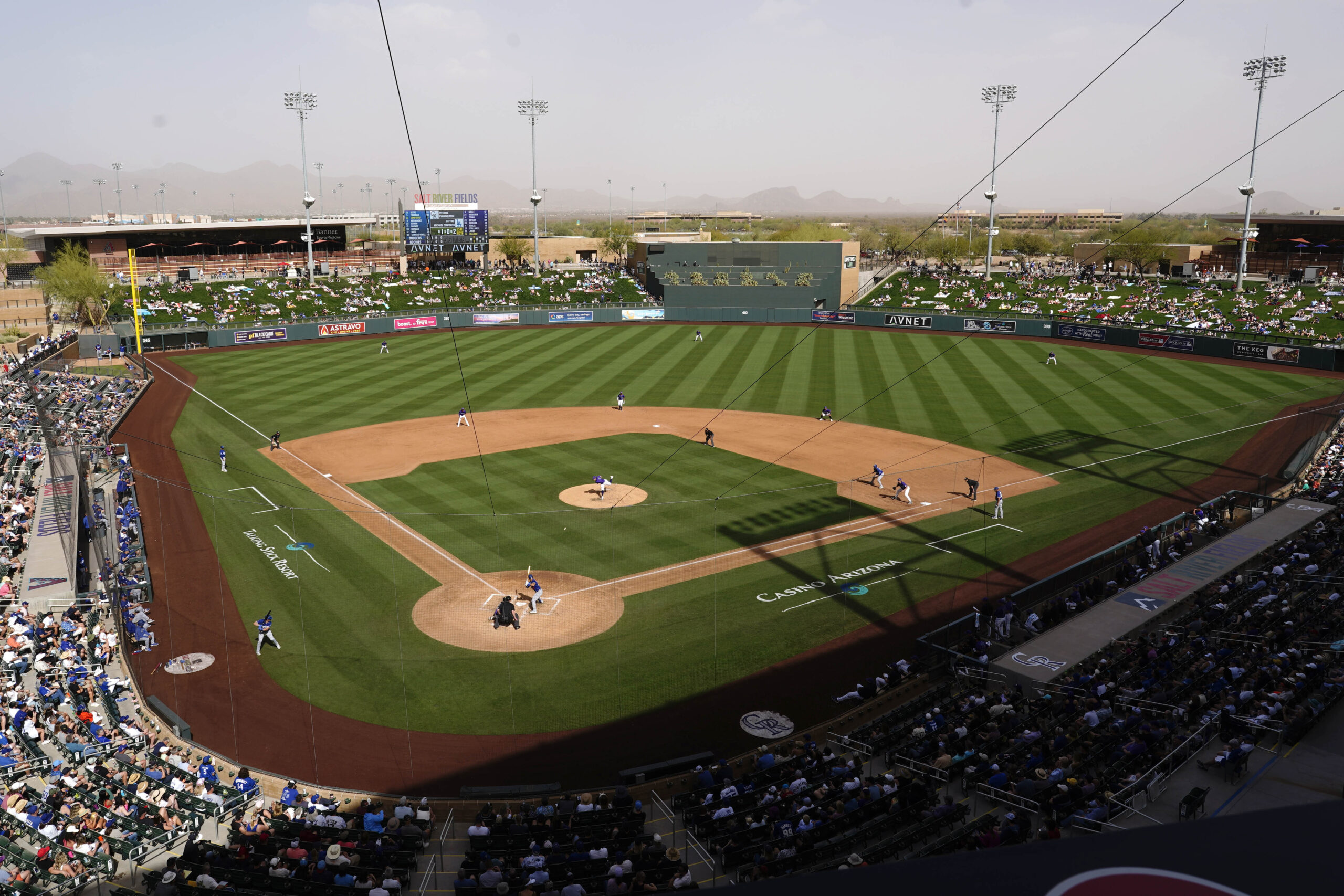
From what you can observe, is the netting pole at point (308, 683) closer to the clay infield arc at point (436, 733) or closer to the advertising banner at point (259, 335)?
the clay infield arc at point (436, 733)

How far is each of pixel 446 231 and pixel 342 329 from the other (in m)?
25.9

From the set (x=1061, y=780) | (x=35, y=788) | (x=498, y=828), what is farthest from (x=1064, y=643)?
(x=35, y=788)

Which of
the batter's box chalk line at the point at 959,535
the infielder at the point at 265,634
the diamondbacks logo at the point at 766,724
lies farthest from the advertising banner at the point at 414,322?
the diamondbacks logo at the point at 766,724

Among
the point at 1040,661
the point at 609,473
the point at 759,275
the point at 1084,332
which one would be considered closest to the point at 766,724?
the point at 1040,661

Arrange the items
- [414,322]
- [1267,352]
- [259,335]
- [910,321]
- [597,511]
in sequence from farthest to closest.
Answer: [414,322] → [910,321] → [259,335] → [1267,352] → [597,511]

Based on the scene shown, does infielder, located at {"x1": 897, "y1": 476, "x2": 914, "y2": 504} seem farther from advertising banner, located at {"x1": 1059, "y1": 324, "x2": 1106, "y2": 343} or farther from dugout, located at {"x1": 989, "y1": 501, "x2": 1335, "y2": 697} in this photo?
advertising banner, located at {"x1": 1059, "y1": 324, "x2": 1106, "y2": 343}

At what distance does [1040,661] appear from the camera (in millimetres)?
17594

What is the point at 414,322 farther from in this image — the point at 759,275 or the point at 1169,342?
the point at 1169,342

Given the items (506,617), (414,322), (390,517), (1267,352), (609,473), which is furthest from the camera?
(414,322)

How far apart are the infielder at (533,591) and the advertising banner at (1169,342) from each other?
52115 mm

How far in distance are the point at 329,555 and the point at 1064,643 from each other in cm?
1944

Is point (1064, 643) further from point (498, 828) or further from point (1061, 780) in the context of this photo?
point (498, 828)

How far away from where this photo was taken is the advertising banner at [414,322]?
72.4 meters

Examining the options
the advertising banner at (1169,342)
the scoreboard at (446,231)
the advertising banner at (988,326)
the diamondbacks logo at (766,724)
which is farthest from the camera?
the scoreboard at (446,231)
